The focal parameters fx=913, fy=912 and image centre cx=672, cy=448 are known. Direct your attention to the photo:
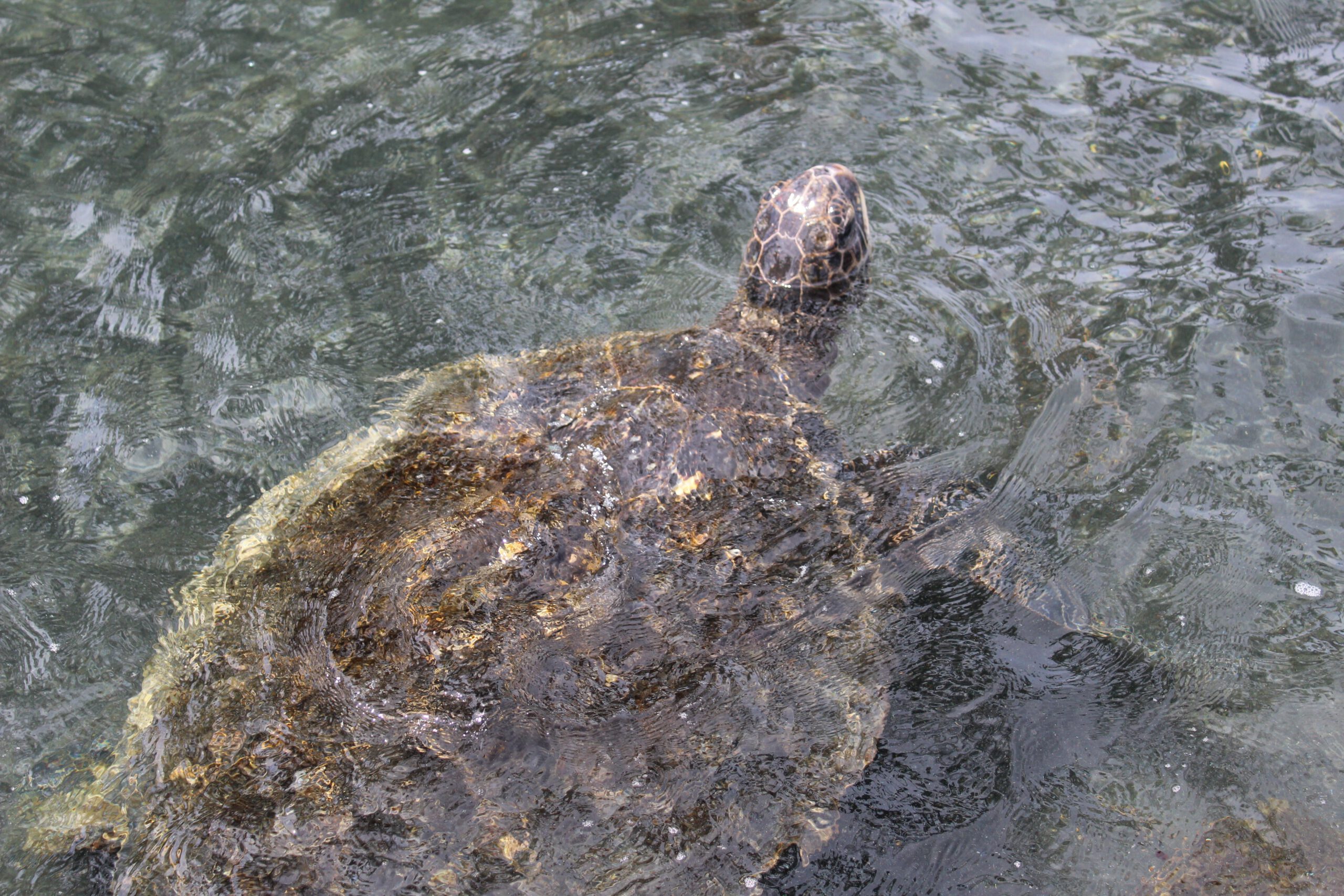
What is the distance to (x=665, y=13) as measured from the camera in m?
7.08

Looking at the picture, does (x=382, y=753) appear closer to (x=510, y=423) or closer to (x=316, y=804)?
(x=316, y=804)

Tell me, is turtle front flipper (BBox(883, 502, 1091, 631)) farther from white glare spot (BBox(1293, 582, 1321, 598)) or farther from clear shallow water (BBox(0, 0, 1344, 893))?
white glare spot (BBox(1293, 582, 1321, 598))

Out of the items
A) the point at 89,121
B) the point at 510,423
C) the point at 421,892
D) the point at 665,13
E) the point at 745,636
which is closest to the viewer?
the point at 421,892

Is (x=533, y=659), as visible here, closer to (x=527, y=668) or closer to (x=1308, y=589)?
(x=527, y=668)

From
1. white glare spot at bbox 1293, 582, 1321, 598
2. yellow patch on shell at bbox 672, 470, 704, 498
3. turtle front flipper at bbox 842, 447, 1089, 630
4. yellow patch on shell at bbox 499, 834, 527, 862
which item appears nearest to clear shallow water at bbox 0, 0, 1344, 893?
white glare spot at bbox 1293, 582, 1321, 598

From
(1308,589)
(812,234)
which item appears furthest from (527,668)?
(1308,589)

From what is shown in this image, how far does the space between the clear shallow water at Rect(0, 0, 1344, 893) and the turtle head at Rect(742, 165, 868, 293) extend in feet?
1.50

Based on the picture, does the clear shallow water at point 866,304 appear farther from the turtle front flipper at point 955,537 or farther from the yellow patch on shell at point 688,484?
the yellow patch on shell at point 688,484

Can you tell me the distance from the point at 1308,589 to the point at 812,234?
2.77 meters

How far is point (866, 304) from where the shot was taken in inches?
203

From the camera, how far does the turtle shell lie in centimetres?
273

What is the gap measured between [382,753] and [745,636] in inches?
51.1

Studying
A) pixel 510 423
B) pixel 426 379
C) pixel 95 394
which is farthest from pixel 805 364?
pixel 95 394

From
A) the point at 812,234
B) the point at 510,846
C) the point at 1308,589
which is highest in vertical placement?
the point at 812,234
